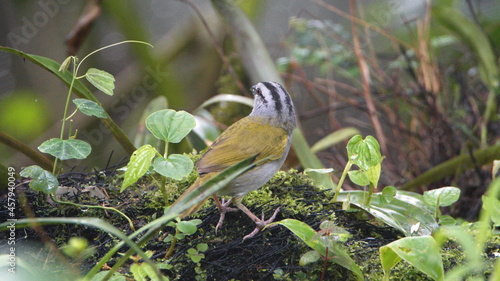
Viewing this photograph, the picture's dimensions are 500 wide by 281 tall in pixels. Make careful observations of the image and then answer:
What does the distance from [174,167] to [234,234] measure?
0.32m

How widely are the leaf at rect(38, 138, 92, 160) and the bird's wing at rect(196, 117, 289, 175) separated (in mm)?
402

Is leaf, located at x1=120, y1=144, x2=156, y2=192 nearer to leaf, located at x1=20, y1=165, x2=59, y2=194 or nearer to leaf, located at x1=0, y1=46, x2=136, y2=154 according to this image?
leaf, located at x1=20, y1=165, x2=59, y2=194

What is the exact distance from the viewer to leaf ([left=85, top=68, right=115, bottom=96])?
1.62m

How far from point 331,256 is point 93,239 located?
0.74 meters

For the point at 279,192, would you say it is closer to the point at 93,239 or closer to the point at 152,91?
the point at 93,239

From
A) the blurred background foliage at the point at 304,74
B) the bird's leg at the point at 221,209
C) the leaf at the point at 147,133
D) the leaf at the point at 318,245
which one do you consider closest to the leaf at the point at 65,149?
the bird's leg at the point at 221,209

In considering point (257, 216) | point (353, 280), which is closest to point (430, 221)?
point (353, 280)

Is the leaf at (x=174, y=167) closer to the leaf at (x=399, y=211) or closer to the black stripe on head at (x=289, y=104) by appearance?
the leaf at (x=399, y=211)

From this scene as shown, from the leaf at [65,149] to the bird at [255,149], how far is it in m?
0.33

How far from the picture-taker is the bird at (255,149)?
167cm

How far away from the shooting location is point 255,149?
193cm

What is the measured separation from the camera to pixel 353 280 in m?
1.50

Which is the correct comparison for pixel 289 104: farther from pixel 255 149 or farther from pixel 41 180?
pixel 41 180

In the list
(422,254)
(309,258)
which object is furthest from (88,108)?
(422,254)
